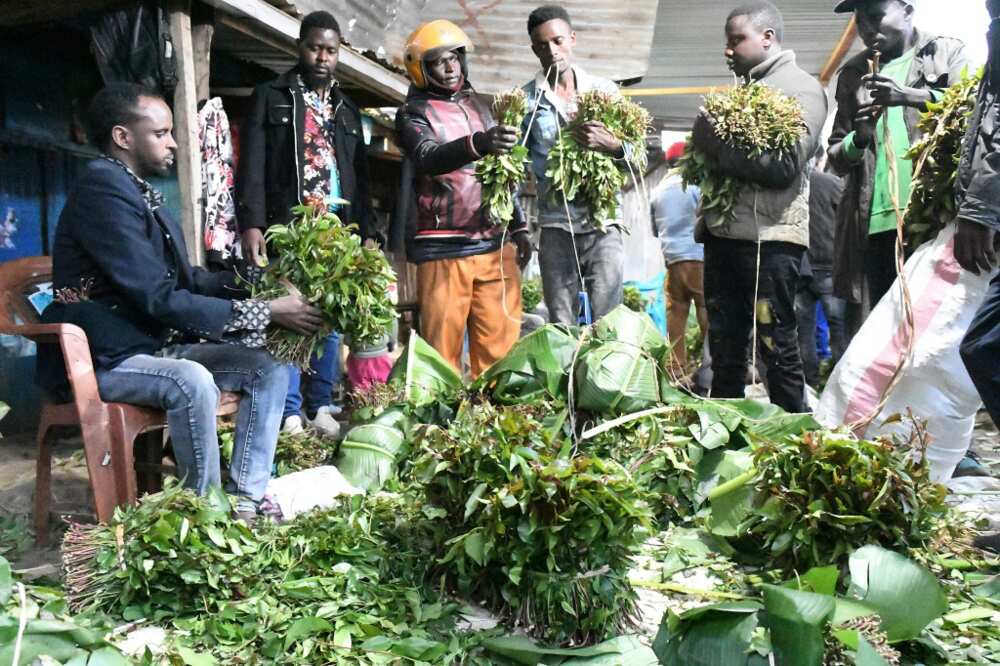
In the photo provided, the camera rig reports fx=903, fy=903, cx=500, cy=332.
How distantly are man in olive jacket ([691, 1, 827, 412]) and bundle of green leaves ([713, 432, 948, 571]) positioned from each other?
1726 mm

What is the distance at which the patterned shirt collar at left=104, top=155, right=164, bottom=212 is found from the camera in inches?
142

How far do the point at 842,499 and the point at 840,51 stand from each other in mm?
10405

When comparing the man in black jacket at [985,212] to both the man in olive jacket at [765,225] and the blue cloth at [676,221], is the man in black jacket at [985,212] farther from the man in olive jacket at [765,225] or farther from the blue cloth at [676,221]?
the blue cloth at [676,221]

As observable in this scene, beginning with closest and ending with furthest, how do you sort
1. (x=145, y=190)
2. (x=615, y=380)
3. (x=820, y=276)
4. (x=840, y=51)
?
(x=145, y=190) → (x=615, y=380) → (x=820, y=276) → (x=840, y=51)

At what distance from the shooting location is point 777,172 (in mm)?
4555

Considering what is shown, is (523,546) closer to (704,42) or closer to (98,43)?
(98,43)

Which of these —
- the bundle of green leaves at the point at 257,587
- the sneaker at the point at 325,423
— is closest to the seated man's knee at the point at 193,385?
the bundle of green leaves at the point at 257,587

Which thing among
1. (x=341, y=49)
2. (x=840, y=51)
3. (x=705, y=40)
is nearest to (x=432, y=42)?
(x=341, y=49)

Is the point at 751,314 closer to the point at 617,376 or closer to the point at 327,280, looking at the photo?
the point at 617,376

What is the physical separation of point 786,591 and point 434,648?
96cm

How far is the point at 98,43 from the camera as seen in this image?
5121mm

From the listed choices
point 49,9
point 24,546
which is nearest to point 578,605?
point 24,546

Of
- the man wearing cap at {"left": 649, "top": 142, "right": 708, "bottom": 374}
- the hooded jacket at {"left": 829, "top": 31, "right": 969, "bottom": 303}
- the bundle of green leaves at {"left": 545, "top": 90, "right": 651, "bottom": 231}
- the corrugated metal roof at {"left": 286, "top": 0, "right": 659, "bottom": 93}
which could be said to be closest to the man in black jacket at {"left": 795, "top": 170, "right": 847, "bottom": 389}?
the man wearing cap at {"left": 649, "top": 142, "right": 708, "bottom": 374}

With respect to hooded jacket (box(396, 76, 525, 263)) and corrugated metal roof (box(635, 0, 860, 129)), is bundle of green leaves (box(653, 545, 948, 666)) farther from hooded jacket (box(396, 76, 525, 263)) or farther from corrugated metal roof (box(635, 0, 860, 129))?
corrugated metal roof (box(635, 0, 860, 129))
